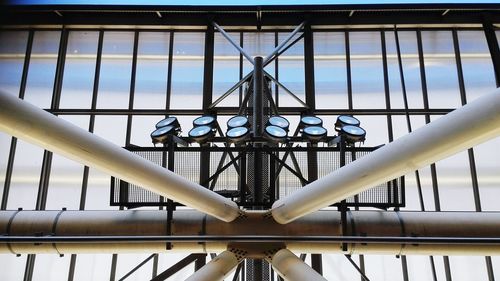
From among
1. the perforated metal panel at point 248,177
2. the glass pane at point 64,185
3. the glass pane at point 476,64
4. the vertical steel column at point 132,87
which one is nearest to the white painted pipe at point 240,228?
the perforated metal panel at point 248,177

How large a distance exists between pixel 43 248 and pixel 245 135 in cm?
461

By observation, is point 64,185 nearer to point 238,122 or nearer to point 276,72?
point 238,122

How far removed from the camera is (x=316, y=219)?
875 cm

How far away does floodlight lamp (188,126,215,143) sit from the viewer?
9016mm

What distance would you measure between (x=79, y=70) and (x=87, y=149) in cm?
1061

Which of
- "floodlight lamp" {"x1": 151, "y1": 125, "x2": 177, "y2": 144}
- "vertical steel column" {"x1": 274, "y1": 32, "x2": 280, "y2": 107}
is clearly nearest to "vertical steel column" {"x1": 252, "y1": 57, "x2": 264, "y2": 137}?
"floodlight lamp" {"x1": 151, "y1": 125, "x2": 177, "y2": 144}

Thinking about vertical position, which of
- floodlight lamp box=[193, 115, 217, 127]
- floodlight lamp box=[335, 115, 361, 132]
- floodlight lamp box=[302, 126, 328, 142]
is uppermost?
floodlight lamp box=[193, 115, 217, 127]

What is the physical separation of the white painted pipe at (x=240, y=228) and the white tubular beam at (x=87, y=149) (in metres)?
2.28

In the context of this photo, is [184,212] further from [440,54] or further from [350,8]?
[440,54]

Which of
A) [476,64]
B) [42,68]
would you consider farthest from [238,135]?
[476,64]

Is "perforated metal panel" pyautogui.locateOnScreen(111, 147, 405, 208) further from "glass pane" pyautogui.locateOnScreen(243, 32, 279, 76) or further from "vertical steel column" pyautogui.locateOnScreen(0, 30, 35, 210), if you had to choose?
"vertical steel column" pyautogui.locateOnScreen(0, 30, 35, 210)

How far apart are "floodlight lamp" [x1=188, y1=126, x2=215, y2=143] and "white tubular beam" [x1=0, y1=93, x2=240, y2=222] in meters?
2.66

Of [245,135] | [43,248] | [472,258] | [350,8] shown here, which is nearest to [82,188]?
[43,248]

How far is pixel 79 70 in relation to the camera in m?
14.5
